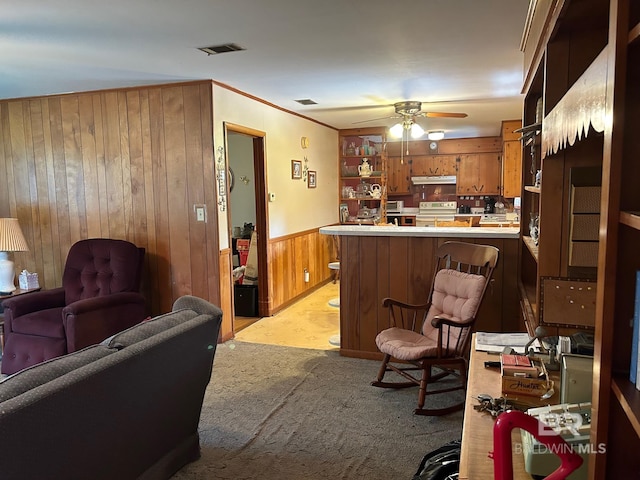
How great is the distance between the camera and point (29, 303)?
3.74 m

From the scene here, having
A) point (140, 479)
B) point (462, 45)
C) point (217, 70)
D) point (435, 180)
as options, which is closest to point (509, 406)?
point (140, 479)

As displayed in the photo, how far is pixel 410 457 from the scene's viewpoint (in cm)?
242

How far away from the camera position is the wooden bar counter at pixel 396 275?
347cm

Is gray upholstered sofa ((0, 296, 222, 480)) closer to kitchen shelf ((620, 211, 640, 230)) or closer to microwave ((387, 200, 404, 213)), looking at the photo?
kitchen shelf ((620, 211, 640, 230))

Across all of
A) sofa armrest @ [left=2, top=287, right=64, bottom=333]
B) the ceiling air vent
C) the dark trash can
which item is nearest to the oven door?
the dark trash can

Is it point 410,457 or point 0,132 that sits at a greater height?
point 0,132

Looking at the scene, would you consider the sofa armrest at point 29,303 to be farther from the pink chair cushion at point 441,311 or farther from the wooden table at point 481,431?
the wooden table at point 481,431

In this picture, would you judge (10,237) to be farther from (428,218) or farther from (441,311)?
(428,218)

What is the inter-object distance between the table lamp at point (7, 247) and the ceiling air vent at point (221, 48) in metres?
2.38

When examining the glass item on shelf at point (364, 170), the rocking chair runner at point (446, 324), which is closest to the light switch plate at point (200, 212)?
the rocking chair runner at point (446, 324)

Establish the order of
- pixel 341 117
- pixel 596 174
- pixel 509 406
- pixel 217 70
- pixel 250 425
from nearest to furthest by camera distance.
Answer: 1. pixel 509 406
2. pixel 596 174
3. pixel 250 425
4. pixel 217 70
5. pixel 341 117

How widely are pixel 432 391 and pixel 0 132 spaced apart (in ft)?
15.8

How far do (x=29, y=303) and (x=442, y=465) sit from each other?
3.40m

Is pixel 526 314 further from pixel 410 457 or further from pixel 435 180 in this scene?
pixel 435 180
